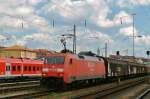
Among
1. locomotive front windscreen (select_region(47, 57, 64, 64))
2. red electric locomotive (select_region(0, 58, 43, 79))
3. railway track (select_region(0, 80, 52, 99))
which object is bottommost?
railway track (select_region(0, 80, 52, 99))

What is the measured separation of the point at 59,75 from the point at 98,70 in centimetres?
1219

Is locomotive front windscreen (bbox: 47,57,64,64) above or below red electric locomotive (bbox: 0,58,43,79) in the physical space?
above

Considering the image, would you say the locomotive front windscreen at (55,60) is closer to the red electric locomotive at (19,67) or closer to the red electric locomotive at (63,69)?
the red electric locomotive at (63,69)

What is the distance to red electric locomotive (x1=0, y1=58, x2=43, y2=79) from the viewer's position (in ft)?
157

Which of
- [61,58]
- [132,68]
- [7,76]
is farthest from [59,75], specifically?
[132,68]

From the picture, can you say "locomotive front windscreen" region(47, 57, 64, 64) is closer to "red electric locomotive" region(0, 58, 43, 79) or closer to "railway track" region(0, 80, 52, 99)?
"railway track" region(0, 80, 52, 99)

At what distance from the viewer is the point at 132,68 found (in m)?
72.1

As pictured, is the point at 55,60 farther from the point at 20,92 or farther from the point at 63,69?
the point at 20,92

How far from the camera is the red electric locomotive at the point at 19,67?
1879 inches

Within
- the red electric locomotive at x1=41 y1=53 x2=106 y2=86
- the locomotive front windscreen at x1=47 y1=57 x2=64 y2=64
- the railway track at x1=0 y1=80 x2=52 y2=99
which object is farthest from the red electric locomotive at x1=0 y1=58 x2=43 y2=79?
the locomotive front windscreen at x1=47 y1=57 x2=64 y2=64

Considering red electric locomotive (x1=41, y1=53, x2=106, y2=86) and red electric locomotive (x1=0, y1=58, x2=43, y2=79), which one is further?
red electric locomotive (x1=0, y1=58, x2=43, y2=79)

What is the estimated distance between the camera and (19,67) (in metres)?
52.7

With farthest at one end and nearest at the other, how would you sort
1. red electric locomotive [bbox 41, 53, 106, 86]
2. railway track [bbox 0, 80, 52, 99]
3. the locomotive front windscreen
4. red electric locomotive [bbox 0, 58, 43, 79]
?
red electric locomotive [bbox 0, 58, 43, 79], the locomotive front windscreen, red electric locomotive [bbox 41, 53, 106, 86], railway track [bbox 0, 80, 52, 99]

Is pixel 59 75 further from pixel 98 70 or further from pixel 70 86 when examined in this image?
pixel 98 70
